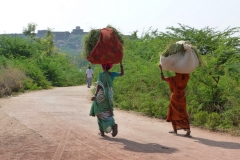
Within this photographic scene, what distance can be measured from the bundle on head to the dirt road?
5.76 feet

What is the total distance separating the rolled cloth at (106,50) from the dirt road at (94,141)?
173 cm

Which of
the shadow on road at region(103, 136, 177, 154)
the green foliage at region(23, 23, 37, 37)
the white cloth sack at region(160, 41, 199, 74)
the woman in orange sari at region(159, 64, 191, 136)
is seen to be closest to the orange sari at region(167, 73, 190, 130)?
the woman in orange sari at region(159, 64, 191, 136)

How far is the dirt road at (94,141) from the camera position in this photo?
7.03 m

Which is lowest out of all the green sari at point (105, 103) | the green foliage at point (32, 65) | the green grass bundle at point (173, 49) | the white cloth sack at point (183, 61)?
the green foliage at point (32, 65)

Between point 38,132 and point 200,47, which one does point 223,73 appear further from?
point 38,132

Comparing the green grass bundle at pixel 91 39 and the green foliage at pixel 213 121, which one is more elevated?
the green grass bundle at pixel 91 39

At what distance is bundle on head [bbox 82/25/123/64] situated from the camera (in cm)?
877

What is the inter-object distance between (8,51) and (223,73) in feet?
80.6

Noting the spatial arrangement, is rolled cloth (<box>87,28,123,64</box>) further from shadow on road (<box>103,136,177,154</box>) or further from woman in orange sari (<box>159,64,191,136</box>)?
shadow on road (<box>103,136,177,154</box>)

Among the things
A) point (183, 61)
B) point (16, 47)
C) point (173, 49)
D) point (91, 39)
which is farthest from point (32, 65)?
point (183, 61)

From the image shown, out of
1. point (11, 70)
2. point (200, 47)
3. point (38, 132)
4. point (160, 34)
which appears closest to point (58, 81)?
point (11, 70)

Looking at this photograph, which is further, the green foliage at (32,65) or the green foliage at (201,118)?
the green foliage at (32,65)

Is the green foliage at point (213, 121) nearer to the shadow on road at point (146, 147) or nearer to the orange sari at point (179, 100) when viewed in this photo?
the orange sari at point (179, 100)

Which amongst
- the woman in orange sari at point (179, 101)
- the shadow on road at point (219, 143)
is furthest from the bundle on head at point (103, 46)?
the shadow on road at point (219, 143)
